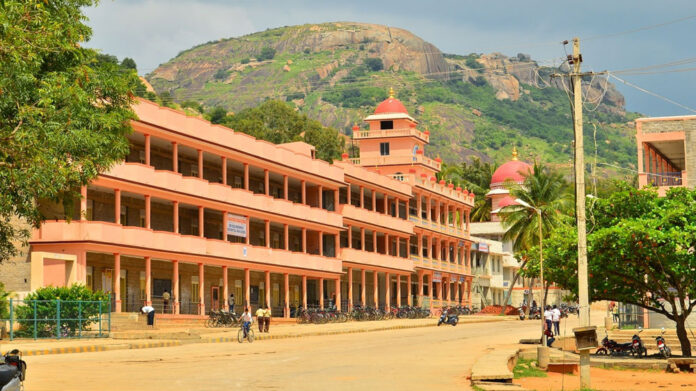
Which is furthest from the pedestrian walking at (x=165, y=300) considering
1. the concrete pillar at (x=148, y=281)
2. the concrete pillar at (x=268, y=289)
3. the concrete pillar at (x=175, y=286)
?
the concrete pillar at (x=268, y=289)

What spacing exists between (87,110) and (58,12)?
2722 mm

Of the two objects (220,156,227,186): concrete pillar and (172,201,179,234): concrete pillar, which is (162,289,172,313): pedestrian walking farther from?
(220,156,227,186): concrete pillar

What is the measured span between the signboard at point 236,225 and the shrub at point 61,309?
16501 mm

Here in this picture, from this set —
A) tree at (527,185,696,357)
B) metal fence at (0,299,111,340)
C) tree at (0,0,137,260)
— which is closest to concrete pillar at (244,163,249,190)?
metal fence at (0,299,111,340)

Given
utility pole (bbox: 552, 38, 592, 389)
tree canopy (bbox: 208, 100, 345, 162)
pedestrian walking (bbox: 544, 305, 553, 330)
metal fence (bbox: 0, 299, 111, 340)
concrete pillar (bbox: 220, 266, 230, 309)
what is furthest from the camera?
tree canopy (bbox: 208, 100, 345, 162)

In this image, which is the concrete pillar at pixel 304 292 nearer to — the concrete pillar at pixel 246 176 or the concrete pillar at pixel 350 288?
the concrete pillar at pixel 350 288

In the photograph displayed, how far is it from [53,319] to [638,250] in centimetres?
2093

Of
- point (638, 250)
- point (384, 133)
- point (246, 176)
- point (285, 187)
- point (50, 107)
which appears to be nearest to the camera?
point (50, 107)

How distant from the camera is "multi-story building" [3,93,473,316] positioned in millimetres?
47906

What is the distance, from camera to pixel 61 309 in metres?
38.6

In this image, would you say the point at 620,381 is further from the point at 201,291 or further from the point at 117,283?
the point at 201,291

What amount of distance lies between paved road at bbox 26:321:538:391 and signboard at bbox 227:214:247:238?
19188 mm

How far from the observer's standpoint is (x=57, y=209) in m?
46.4

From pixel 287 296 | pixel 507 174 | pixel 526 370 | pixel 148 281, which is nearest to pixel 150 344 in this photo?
pixel 148 281
